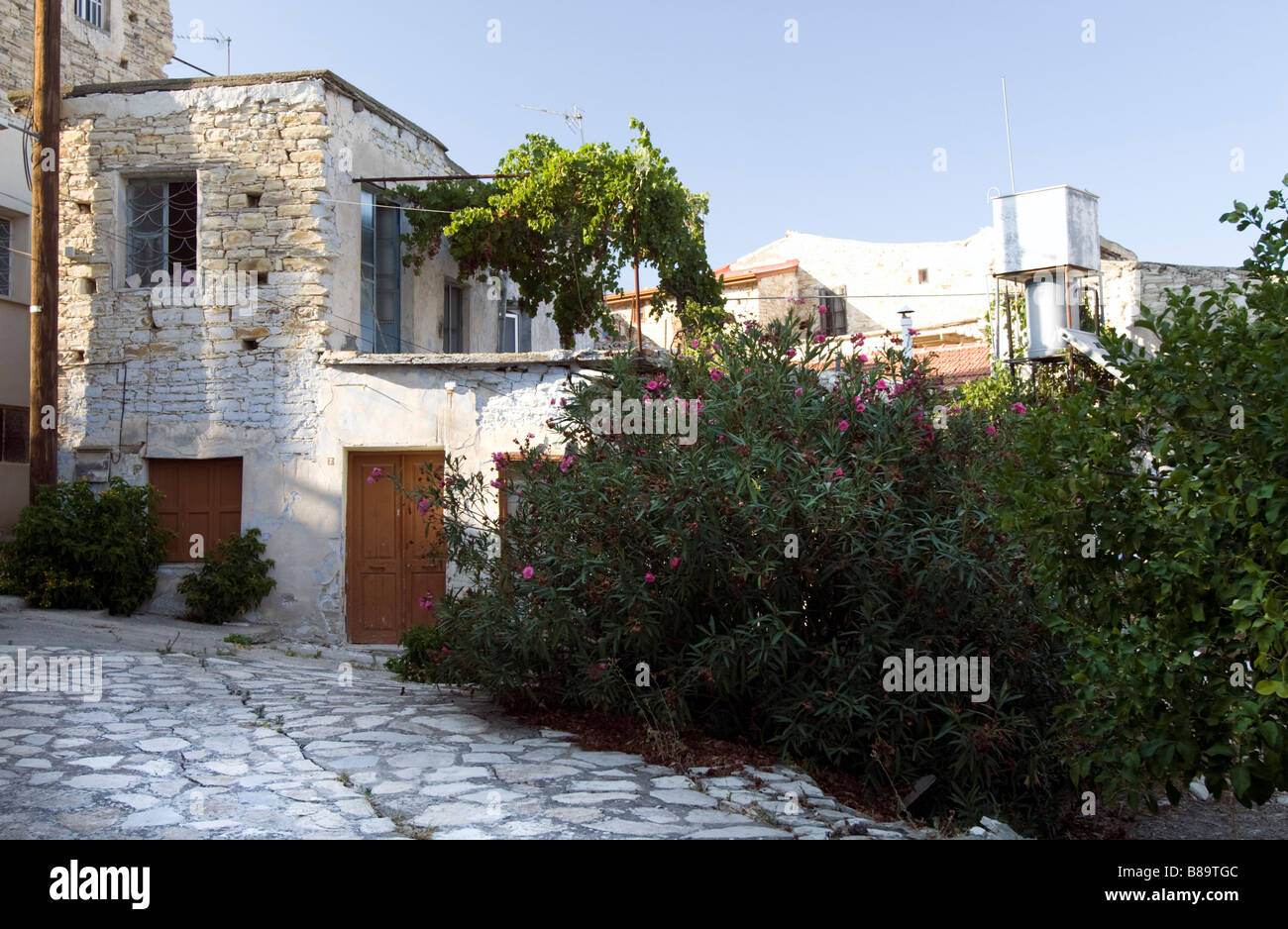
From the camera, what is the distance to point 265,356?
38.9ft

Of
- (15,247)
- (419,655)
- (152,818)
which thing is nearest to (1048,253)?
(419,655)

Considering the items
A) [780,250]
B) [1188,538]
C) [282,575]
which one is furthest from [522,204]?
[780,250]

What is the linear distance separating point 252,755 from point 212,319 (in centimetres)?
775

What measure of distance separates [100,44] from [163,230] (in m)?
8.37

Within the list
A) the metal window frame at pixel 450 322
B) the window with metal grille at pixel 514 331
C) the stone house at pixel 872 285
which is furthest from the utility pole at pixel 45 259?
the stone house at pixel 872 285

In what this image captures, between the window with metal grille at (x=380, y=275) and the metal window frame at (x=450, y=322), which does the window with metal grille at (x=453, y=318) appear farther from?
the window with metal grille at (x=380, y=275)

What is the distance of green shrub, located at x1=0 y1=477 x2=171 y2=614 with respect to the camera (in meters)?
10.8

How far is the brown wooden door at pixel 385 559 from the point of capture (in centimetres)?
1165

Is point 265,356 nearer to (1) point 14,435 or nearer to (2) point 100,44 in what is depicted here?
(1) point 14,435

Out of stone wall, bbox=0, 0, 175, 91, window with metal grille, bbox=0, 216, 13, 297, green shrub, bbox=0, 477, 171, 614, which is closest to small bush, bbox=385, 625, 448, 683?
green shrub, bbox=0, 477, 171, 614

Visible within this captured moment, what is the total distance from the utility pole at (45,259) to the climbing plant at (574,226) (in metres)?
3.76
